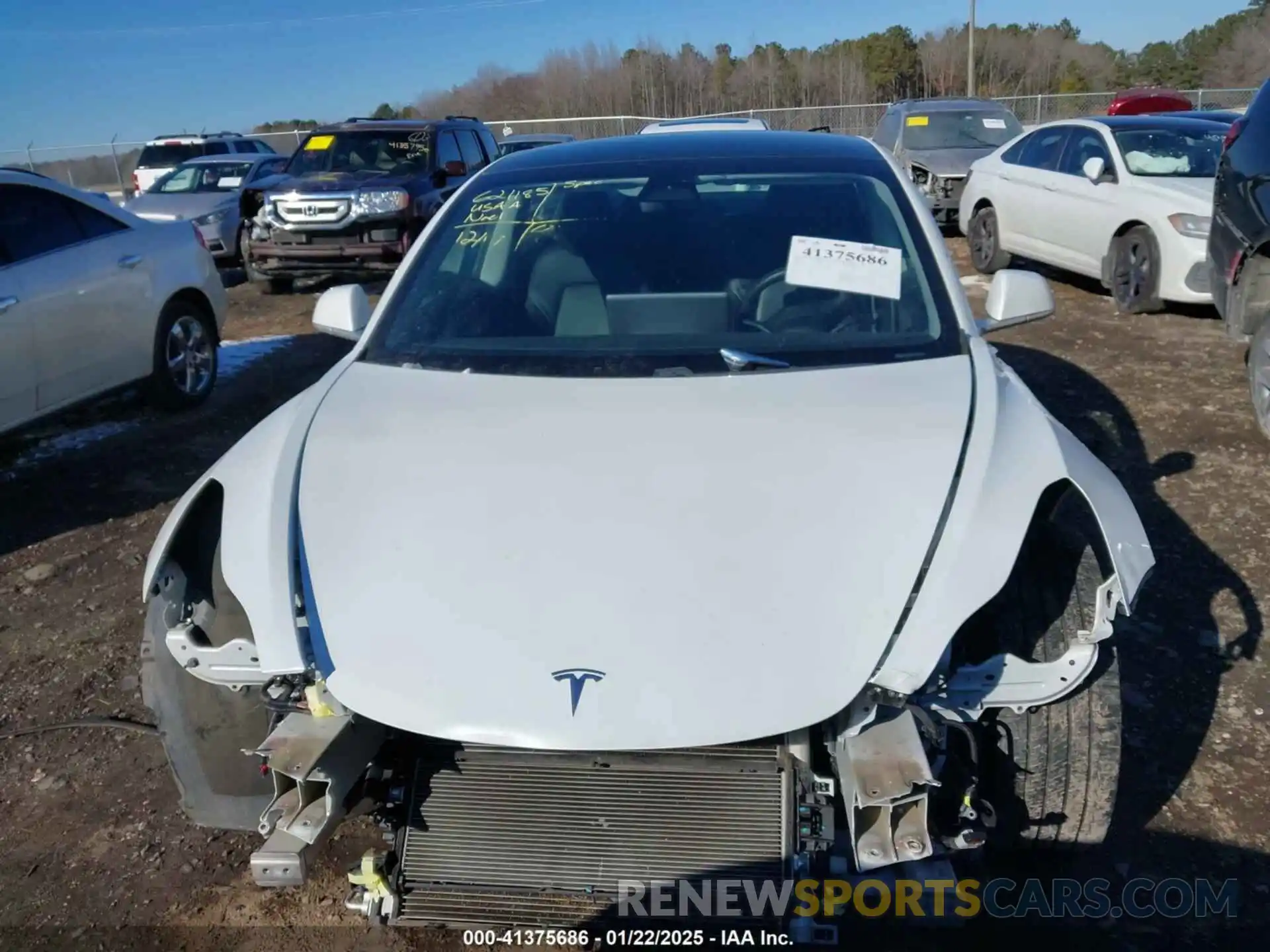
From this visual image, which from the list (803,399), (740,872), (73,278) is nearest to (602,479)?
(803,399)

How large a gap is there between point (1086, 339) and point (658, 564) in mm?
6709

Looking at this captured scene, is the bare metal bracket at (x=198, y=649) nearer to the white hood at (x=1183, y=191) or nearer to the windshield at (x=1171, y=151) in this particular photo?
the white hood at (x=1183, y=191)

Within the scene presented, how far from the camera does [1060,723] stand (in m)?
2.31

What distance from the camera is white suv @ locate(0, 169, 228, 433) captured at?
218 inches

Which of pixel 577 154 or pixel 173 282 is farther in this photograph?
pixel 173 282

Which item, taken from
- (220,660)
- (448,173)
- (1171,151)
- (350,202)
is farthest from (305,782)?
(448,173)

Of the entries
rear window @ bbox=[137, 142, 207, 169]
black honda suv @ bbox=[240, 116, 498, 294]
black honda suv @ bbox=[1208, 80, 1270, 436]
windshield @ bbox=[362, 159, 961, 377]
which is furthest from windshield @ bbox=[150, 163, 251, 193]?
black honda suv @ bbox=[1208, 80, 1270, 436]

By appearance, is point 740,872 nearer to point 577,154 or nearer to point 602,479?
point 602,479

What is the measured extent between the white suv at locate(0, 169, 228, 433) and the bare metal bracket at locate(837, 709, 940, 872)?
5198 millimetres

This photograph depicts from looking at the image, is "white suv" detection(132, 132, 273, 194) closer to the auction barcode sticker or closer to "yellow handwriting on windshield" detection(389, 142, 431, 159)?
"yellow handwriting on windshield" detection(389, 142, 431, 159)

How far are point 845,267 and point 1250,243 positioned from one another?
3.73 metres

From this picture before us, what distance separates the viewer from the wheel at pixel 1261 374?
538 centimetres

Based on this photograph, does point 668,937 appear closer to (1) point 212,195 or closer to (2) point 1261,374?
(2) point 1261,374

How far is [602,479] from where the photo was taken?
2.22m
